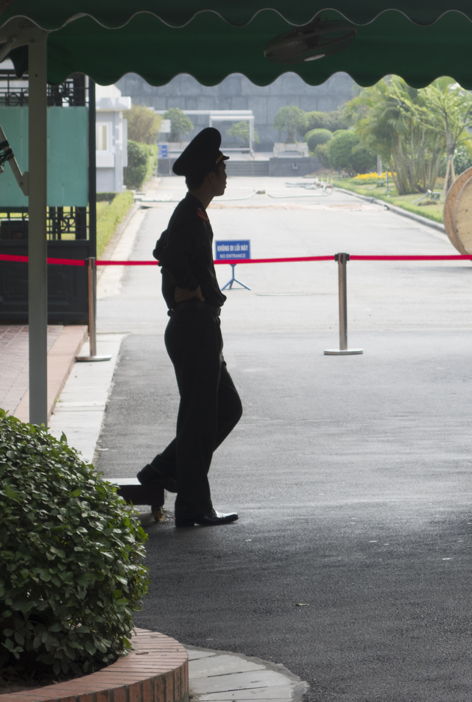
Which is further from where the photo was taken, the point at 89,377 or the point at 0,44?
the point at 89,377

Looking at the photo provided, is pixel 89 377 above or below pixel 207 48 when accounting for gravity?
below

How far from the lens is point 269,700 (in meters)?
4.47

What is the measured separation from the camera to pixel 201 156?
23.2 feet

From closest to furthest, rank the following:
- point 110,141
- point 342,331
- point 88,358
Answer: point 88,358 → point 342,331 → point 110,141

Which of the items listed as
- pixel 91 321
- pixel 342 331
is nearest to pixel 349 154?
pixel 342 331

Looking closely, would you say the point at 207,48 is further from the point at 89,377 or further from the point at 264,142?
the point at 264,142

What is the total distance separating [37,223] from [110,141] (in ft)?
168

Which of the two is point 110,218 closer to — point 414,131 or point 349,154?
point 414,131

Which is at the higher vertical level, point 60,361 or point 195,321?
point 195,321

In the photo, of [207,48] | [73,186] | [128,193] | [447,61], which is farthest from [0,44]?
[128,193]

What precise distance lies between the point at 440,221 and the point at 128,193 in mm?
14552

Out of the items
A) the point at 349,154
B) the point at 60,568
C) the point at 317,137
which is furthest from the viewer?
the point at 317,137

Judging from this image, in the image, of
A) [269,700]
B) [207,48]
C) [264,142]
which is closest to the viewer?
[269,700]

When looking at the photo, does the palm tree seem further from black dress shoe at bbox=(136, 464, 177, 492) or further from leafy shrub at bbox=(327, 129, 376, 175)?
black dress shoe at bbox=(136, 464, 177, 492)
